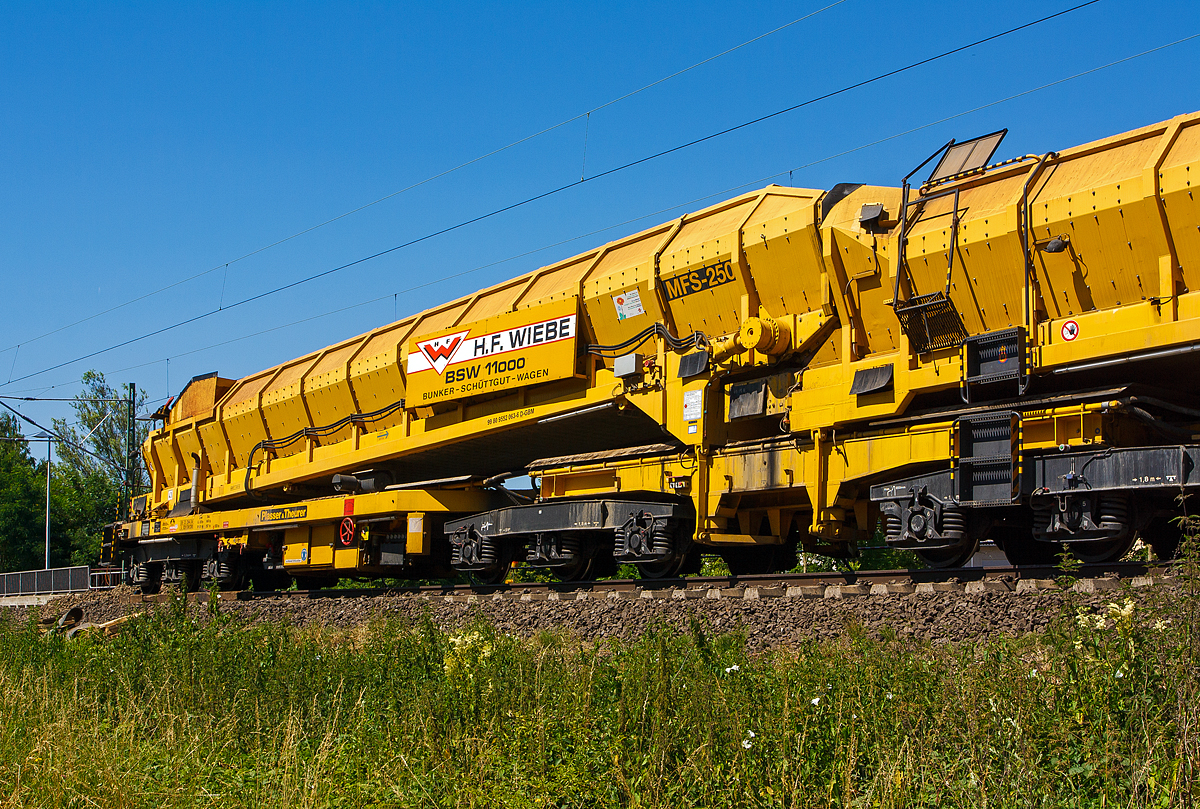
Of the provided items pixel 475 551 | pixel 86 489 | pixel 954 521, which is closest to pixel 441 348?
pixel 475 551

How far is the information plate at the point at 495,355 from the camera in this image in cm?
1327

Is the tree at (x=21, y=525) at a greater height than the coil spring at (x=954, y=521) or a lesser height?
lesser

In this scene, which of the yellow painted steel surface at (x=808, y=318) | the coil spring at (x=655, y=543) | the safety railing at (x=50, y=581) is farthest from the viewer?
the safety railing at (x=50, y=581)

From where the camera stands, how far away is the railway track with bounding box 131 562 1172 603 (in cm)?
823

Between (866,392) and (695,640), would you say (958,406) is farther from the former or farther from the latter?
(695,640)

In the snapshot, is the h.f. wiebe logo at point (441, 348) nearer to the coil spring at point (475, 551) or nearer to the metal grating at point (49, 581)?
the coil spring at point (475, 551)

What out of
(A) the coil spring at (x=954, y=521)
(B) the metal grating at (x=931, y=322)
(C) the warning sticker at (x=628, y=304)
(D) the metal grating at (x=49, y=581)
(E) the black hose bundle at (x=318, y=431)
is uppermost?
(C) the warning sticker at (x=628, y=304)

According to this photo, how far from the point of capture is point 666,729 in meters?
5.70

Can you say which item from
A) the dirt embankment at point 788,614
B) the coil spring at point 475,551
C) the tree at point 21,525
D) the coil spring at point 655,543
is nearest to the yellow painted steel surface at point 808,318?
the coil spring at point 655,543

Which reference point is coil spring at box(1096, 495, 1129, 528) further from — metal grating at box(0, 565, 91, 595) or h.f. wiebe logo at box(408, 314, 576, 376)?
metal grating at box(0, 565, 91, 595)

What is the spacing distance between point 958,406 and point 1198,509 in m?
2.32

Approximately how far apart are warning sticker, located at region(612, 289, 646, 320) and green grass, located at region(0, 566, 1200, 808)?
5.25 m

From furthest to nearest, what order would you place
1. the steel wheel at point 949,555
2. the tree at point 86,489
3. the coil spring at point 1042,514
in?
the tree at point 86,489
the steel wheel at point 949,555
the coil spring at point 1042,514

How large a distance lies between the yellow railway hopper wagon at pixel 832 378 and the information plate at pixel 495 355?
0.04 m
